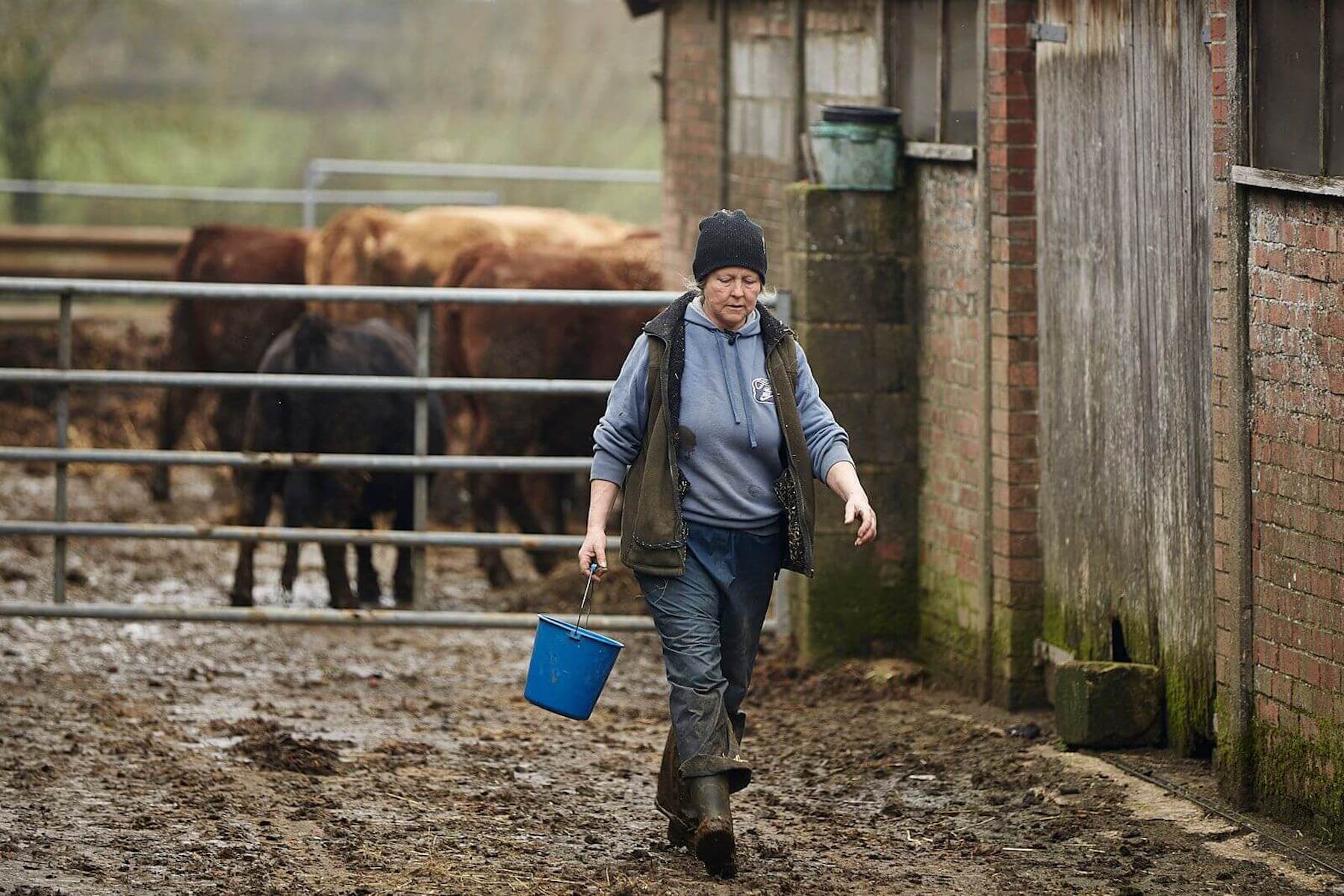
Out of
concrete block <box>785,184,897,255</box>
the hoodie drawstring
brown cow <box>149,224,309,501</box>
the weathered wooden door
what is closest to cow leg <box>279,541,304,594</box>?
concrete block <box>785,184,897,255</box>

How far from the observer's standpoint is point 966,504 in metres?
7.60

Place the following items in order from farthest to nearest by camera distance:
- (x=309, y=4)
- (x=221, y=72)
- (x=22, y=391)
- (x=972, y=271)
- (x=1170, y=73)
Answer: (x=309, y=4), (x=221, y=72), (x=22, y=391), (x=972, y=271), (x=1170, y=73)

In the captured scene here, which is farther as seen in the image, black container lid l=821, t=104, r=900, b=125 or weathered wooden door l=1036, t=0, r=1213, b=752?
black container lid l=821, t=104, r=900, b=125

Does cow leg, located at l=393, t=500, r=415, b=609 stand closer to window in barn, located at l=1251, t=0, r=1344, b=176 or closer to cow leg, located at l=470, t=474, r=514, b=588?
cow leg, located at l=470, t=474, r=514, b=588

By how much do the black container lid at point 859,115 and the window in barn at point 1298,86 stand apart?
2.40 meters

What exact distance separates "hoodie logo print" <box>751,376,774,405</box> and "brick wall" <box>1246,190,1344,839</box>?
1407 millimetres

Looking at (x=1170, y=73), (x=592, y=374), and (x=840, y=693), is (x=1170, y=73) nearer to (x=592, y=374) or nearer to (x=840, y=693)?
(x=840, y=693)

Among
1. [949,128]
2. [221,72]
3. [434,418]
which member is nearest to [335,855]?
[949,128]

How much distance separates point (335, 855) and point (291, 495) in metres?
4.09

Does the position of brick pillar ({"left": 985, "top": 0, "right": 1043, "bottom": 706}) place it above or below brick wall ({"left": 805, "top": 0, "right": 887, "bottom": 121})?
below

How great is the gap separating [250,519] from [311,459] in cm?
156

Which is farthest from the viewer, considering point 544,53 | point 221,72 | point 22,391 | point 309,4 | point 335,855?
point 309,4

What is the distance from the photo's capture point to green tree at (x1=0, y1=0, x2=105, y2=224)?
21906 mm

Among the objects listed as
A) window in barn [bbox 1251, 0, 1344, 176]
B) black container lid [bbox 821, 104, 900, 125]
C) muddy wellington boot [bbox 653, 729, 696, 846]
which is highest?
black container lid [bbox 821, 104, 900, 125]
